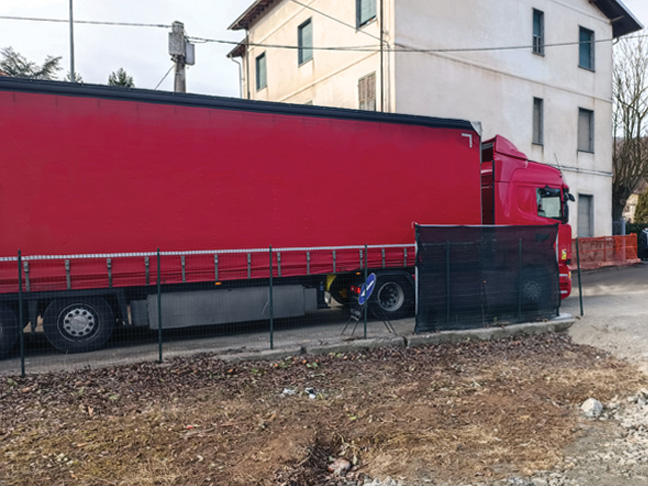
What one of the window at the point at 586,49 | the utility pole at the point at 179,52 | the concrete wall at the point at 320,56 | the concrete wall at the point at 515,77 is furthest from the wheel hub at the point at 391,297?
the window at the point at 586,49

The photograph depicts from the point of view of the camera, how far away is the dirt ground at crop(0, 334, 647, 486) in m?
4.39

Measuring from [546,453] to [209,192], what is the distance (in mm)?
6410

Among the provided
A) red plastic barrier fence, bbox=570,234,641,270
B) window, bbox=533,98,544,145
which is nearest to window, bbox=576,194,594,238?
red plastic barrier fence, bbox=570,234,641,270

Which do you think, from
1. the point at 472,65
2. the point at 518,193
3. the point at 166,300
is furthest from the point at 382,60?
the point at 166,300

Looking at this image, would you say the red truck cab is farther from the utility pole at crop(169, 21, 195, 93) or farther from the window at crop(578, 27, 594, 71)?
the window at crop(578, 27, 594, 71)

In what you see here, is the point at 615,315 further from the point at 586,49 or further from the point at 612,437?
the point at 586,49

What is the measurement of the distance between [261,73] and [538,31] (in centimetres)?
1229

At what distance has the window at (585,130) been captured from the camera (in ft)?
74.5

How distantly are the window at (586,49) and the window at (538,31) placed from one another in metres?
2.81

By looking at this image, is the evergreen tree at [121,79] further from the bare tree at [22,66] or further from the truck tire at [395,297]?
the truck tire at [395,297]

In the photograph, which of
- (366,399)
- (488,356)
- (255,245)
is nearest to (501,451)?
(366,399)

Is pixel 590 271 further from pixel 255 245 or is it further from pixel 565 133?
pixel 255 245

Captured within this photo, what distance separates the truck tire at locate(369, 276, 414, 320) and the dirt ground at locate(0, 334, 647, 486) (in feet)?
7.75

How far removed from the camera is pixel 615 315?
1095 cm
